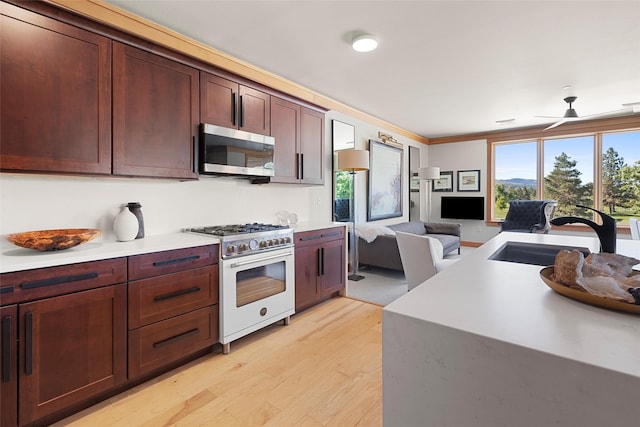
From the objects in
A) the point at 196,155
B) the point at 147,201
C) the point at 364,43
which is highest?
the point at 364,43

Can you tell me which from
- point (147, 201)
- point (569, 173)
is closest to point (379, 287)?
point (147, 201)

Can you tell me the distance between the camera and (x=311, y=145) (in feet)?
11.3

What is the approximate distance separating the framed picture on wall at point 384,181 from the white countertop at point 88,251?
135 inches

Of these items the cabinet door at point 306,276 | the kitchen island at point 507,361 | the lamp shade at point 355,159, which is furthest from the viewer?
the lamp shade at point 355,159

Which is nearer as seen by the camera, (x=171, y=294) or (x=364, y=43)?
(x=171, y=294)

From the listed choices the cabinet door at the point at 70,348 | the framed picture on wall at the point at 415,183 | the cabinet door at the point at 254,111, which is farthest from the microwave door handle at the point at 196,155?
the framed picture on wall at the point at 415,183

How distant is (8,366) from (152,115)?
1625 millimetres

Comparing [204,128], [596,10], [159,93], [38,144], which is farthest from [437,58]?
[38,144]

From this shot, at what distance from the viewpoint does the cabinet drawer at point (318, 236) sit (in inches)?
115

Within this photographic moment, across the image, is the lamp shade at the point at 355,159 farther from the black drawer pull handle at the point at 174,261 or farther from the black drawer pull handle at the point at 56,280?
the black drawer pull handle at the point at 56,280

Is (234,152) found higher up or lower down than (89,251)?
higher up

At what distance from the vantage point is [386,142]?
5508 millimetres

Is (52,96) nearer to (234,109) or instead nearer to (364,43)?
(234,109)

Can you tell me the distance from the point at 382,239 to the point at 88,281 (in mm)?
3505
